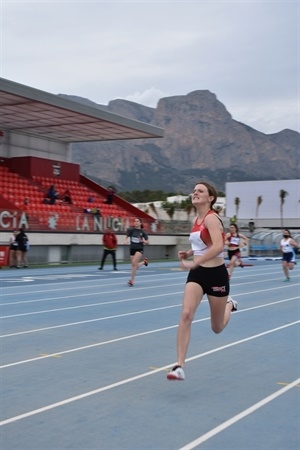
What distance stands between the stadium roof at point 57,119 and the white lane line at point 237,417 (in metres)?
24.1

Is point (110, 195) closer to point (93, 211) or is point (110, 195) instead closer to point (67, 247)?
point (93, 211)

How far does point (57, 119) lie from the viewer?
3575cm

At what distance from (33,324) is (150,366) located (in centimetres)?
401

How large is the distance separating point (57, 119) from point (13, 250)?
1073 centimetres

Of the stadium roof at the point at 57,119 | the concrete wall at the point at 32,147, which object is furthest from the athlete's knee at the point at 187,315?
the concrete wall at the point at 32,147

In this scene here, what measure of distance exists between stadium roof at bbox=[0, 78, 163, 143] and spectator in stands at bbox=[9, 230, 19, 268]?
21.2 ft

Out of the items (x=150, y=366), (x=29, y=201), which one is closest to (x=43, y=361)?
(x=150, y=366)

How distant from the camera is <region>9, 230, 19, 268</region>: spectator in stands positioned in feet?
87.6

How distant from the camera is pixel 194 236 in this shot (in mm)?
6496

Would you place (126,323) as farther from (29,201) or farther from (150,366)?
(29,201)

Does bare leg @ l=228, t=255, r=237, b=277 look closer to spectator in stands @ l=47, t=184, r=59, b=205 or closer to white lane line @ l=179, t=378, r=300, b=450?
white lane line @ l=179, t=378, r=300, b=450

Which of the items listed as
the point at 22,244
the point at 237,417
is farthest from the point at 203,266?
the point at 22,244

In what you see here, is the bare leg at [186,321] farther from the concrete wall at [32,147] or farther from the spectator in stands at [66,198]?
the concrete wall at [32,147]

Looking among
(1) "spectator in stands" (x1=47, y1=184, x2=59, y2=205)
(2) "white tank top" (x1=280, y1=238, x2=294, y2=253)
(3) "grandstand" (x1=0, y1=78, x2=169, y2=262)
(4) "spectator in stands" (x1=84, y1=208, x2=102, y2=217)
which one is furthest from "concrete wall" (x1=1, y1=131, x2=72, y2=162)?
(2) "white tank top" (x1=280, y1=238, x2=294, y2=253)
